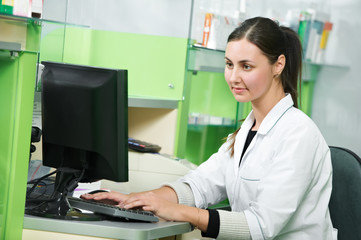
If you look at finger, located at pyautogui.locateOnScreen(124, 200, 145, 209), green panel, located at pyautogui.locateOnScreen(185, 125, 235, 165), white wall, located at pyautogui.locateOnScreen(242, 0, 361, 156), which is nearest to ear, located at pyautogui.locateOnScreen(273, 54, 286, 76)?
finger, located at pyautogui.locateOnScreen(124, 200, 145, 209)

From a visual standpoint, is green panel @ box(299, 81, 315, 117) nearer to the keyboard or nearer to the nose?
the nose

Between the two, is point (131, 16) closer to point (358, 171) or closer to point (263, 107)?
point (263, 107)

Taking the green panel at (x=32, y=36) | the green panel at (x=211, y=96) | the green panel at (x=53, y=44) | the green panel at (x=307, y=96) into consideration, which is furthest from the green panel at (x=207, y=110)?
the green panel at (x=307, y=96)

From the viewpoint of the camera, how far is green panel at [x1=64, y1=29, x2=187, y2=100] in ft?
9.43

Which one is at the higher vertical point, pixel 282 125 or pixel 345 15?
pixel 345 15

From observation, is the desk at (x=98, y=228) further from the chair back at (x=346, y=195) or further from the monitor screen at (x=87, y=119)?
the chair back at (x=346, y=195)

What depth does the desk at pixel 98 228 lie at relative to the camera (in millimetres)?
1527

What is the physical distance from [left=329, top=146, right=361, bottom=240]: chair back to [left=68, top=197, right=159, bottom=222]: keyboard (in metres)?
0.72

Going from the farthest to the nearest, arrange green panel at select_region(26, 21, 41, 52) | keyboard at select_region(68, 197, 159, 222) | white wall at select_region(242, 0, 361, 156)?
white wall at select_region(242, 0, 361, 156) → keyboard at select_region(68, 197, 159, 222) → green panel at select_region(26, 21, 41, 52)

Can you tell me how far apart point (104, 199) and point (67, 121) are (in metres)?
0.30

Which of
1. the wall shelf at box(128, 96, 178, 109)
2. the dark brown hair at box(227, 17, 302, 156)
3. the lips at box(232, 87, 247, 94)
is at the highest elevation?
the dark brown hair at box(227, 17, 302, 156)

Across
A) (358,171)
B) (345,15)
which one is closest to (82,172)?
(358,171)

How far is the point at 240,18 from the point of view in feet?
11.3

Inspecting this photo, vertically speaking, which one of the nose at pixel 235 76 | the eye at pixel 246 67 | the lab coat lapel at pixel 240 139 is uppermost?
the eye at pixel 246 67
